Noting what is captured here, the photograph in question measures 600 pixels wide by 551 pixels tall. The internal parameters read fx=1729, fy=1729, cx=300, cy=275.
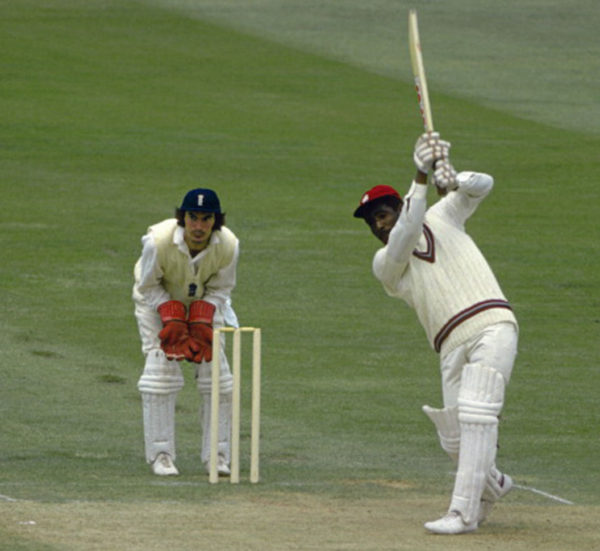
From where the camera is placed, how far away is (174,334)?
916cm

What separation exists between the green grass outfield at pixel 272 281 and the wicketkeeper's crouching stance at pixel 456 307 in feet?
1.05

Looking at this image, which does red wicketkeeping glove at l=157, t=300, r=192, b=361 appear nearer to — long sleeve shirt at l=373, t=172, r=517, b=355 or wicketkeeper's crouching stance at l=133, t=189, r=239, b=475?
wicketkeeper's crouching stance at l=133, t=189, r=239, b=475

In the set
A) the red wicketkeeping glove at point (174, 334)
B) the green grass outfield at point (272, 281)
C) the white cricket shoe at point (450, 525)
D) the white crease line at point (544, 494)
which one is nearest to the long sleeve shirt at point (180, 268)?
the red wicketkeeping glove at point (174, 334)

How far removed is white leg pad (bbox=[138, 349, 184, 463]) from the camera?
9250 mm

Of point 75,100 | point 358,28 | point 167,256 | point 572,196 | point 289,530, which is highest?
point 358,28

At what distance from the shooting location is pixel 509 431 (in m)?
11.0

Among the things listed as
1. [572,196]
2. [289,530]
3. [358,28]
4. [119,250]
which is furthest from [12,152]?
[289,530]

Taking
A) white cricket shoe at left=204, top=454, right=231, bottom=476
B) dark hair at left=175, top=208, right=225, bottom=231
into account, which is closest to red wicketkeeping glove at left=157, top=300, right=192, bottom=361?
dark hair at left=175, top=208, right=225, bottom=231

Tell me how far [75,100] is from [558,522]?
19.8 meters

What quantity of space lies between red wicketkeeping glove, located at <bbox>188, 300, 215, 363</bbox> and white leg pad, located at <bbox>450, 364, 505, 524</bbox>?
2.09 metres

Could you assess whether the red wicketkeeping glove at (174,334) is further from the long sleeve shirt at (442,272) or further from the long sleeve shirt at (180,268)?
the long sleeve shirt at (442,272)

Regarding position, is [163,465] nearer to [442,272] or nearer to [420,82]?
[442,272]

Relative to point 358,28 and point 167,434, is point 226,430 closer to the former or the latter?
point 167,434

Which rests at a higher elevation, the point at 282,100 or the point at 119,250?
the point at 282,100
